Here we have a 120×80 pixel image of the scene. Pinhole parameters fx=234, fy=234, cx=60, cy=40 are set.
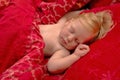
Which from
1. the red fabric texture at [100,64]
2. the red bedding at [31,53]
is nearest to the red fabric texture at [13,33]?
the red bedding at [31,53]

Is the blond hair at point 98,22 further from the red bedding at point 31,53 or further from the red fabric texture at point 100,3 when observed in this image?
the red fabric texture at point 100,3

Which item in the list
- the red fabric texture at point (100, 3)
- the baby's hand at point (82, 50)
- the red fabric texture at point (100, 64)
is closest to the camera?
the red fabric texture at point (100, 64)

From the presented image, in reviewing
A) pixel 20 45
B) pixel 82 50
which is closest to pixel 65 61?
pixel 82 50

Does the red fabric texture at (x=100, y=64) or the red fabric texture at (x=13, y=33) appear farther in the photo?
the red fabric texture at (x=13, y=33)

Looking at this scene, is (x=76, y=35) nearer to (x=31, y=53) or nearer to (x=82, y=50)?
(x=82, y=50)

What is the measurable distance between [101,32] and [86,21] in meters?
0.09

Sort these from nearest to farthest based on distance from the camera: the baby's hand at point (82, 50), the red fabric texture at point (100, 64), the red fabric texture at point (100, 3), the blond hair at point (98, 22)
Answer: the red fabric texture at point (100, 64) → the baby's hand at point (82, 50) → the blond hair at point (98, 22) → the red fabric texture at point (100, 3)

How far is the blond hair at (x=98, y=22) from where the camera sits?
1112 millimetres

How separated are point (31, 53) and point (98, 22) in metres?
0.36

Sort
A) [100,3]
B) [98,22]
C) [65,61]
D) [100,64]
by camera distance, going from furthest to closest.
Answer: [100,3]
[98,22]
[65,61]
[100,64]

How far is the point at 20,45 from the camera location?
1032 millimetres

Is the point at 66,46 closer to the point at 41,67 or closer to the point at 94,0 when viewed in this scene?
the point at 41,67

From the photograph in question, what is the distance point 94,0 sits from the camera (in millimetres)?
1446

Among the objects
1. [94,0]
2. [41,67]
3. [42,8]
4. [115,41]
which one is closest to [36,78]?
[41,67]
